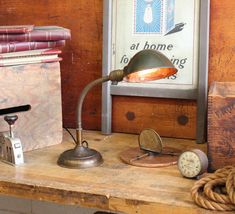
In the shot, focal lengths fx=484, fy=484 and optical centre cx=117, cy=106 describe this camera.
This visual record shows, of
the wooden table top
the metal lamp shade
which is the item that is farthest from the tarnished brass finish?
the metal lamp shade

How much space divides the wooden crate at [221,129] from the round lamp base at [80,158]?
0.29 m

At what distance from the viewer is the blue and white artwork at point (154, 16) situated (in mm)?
1445

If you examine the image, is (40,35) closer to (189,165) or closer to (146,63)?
(146,63)

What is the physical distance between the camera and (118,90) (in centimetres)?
152

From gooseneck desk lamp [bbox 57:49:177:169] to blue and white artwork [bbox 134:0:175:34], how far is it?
23 cm

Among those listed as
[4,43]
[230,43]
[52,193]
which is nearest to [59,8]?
[4,43]

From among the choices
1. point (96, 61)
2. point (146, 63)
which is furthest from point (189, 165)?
point (96, 61)

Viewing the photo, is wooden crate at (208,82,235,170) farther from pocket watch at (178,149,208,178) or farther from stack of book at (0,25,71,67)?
stack of book at (0,25,71,67)

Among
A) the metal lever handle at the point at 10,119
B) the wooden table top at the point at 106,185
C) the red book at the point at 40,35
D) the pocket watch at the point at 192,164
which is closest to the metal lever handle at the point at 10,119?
the metal lever handle at the point at 10,119

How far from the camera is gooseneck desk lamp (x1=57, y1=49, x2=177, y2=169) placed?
3.76 ft

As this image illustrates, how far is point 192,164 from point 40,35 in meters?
0.56

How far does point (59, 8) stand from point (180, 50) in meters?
0.45

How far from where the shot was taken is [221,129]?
3.78 ft

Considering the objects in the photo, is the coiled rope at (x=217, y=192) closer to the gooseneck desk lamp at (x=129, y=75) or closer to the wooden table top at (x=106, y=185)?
the wooden table top at (x=106, y=185)
